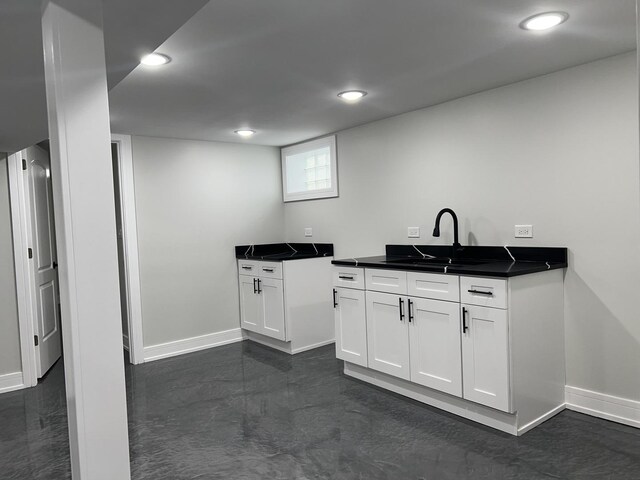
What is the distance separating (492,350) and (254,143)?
11.2 feet

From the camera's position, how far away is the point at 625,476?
2.18 m

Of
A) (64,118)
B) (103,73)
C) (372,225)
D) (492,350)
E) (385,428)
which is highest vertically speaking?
(103,73)

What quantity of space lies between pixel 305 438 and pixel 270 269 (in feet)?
6.64

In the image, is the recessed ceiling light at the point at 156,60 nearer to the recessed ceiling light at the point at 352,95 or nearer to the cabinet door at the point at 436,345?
the recessed ceiling light at the point at 352,95

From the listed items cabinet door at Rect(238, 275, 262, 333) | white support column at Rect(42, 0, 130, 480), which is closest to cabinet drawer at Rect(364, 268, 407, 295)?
cabinet door at Rect(238, 275, 262, 333)

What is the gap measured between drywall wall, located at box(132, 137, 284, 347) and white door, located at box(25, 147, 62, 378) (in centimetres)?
83

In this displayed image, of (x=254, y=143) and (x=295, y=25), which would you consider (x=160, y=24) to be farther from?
(x=254, y=143)

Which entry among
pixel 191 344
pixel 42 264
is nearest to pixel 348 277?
pixel 191 344

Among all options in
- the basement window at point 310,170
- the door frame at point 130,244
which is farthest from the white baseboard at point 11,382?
the basement window at point 310,170

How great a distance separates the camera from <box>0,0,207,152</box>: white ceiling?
1.24 metres

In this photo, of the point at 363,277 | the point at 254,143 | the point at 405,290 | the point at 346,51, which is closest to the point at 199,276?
the point at 254,143

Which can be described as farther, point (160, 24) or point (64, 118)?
point (160, 24)

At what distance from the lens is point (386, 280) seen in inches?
130

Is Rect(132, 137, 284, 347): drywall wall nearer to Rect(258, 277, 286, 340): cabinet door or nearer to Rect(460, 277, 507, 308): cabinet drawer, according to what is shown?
Rect(258, 277, 286, 340): cabinet door
